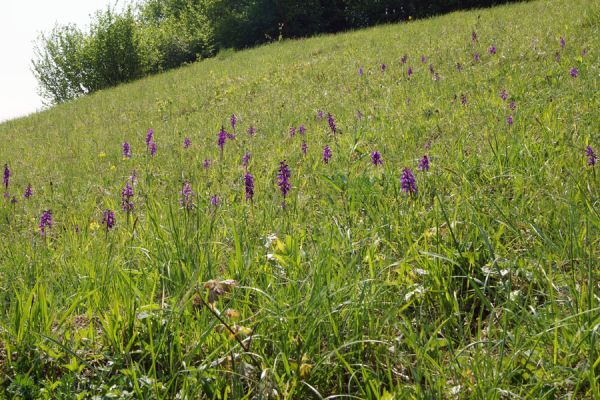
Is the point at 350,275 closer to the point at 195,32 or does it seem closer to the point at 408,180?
the point at 408,180

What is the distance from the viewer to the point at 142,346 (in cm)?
184

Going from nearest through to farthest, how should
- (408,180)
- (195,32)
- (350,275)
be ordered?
(350,275), (408,180), (195,32)

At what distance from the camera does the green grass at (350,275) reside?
164cm

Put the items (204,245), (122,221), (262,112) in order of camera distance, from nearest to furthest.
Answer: (204,245) < (122,221) < (262,112)

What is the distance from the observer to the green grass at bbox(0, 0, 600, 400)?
64.5 inches

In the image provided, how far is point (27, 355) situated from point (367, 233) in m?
1.49

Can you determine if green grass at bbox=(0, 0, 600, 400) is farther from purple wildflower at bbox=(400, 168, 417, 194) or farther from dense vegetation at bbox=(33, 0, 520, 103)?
dense vegetation at bbox=(33, 0, 520, 103)

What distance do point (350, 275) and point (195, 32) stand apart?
2736cm

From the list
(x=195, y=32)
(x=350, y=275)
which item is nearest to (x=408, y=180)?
(x=350, y=275)

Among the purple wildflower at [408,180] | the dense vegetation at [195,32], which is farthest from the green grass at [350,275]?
the dense vegetation at [195,32]

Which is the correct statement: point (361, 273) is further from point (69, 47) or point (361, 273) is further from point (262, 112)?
point (69, 47)

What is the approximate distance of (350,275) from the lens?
2074 mm

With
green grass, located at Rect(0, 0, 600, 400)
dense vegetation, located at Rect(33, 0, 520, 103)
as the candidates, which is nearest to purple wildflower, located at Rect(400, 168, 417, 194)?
green grass, located at Rect(0, 0, 600, 400)

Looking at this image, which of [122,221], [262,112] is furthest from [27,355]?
[262,112]
